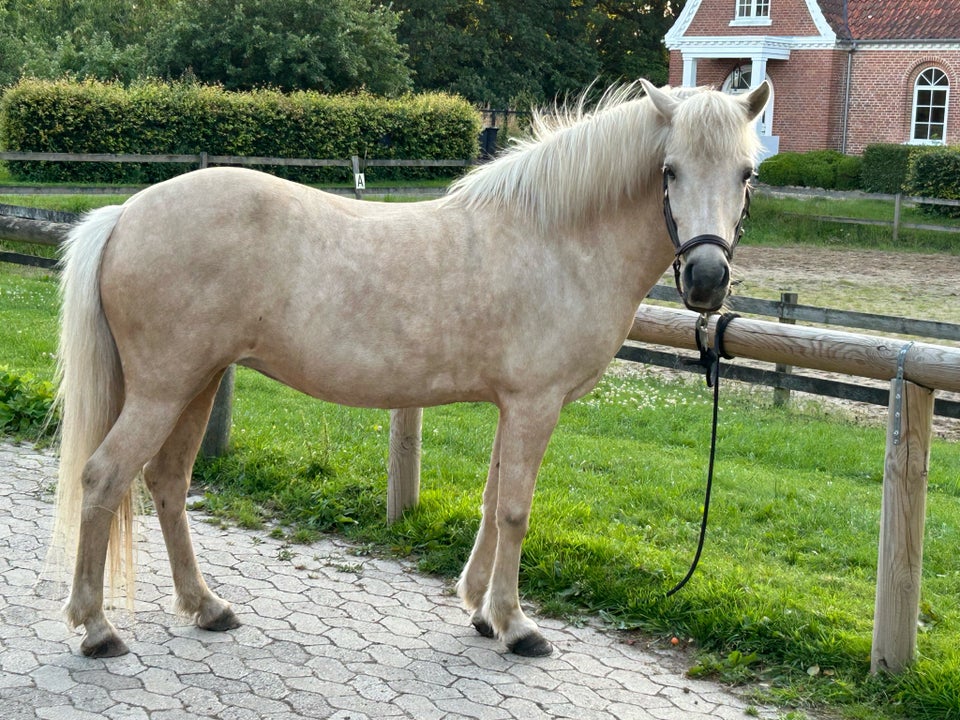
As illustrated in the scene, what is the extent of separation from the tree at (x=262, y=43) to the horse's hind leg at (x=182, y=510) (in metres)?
25.0

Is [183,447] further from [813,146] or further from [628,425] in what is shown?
[813,146]

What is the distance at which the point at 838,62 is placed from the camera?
3253 centimetres

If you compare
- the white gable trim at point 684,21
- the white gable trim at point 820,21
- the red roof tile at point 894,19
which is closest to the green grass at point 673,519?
the red roof tile at point 894,19

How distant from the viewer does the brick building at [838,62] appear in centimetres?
3111

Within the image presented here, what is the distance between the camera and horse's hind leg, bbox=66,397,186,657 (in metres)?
3.84

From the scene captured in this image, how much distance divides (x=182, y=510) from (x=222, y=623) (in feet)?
1.58

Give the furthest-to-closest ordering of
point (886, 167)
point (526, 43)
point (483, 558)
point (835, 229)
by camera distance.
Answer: point (526, 43) < point (886, 167) < point (835, 229) < point (483, 558)

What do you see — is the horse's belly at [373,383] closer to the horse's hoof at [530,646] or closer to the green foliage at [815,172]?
the horse's hoof at [530,646]

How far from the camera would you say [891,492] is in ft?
12.6

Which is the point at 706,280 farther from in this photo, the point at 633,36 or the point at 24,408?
the point at 633,36

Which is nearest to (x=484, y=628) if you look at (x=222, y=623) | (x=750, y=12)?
(x=222, y=623)

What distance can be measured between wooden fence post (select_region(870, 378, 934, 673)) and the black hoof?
1470 millimetres

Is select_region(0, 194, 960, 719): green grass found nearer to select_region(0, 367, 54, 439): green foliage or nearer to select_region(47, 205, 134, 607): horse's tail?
select_region(0, 367, 54, 439): green foliage

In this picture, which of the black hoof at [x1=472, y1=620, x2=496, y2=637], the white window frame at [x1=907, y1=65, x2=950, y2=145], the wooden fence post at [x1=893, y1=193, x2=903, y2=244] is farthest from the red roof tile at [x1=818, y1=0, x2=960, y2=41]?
the black hoof at [x1=472, y1=620, x2=496, y2=637]
